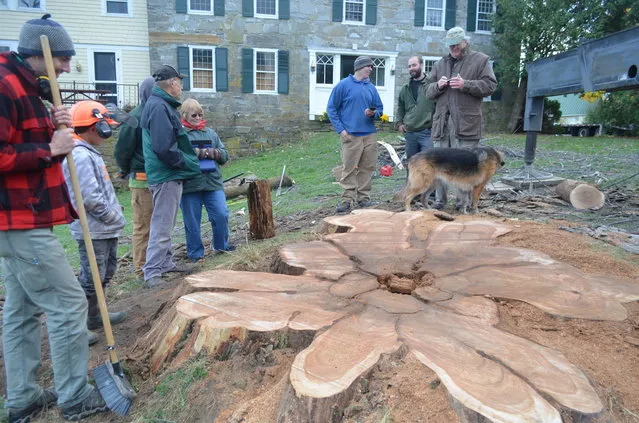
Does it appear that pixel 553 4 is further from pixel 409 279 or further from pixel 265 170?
pixel 409 279

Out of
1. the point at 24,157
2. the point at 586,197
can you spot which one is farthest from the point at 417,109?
the point at 24,157

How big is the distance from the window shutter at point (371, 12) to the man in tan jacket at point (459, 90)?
15.1 meters

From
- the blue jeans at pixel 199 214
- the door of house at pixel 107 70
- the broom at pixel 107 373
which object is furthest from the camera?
the door of house at pixel 107 70

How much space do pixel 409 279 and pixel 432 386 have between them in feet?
2.99

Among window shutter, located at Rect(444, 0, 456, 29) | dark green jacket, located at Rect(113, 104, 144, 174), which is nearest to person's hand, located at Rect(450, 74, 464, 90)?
dark green jacket, located at Rect(113, 104, 144, 174)

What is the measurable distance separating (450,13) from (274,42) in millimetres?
7595

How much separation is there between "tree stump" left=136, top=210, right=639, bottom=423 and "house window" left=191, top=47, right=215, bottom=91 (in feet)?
55.9

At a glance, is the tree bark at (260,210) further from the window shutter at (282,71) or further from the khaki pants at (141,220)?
the window shutter at (282,71)

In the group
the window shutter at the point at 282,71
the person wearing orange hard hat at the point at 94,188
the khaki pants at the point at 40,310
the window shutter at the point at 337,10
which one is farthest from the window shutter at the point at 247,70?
the khaki pants at the point at 40,310

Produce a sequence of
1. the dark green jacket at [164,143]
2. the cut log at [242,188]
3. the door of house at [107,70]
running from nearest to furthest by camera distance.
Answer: the dark green jacket at [164,143]
the cut log at [242,188]
the door of house at [107,70]

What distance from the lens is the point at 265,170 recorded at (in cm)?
1440

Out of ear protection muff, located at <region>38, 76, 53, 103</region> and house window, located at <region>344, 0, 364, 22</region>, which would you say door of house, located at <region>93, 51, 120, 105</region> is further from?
ear protection muff, located at <region>38, 76, 53, 103</region>

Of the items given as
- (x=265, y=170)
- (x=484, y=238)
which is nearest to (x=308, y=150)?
(x=265, y=170)

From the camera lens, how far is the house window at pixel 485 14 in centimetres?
2042
